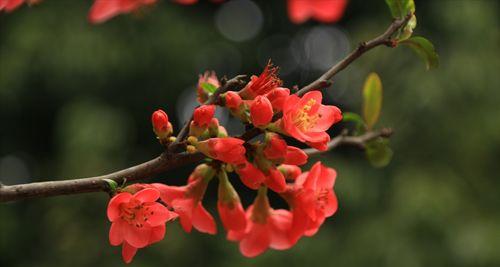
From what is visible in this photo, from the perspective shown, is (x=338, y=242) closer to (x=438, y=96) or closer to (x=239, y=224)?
(x=438, y=96)

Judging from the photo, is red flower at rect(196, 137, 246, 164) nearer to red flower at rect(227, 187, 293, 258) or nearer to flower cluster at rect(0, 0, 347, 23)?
red flower at rect(227, 187, 293, 258)

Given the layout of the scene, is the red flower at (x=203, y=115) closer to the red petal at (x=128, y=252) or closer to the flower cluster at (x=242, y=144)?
the flower cluster at (x=242, y=144)

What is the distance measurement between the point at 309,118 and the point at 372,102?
0.32 metres

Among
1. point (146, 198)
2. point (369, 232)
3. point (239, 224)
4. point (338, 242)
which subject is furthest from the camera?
point (338, 242)

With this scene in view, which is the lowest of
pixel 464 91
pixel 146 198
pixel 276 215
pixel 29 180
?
pixel 29 180

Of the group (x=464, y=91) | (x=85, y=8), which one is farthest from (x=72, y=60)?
(x=464, y=91)

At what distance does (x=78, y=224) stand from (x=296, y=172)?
11.3 ft

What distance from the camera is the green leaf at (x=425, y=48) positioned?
80 centimetres

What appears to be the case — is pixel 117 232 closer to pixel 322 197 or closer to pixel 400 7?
pixel 322 197

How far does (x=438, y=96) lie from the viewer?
3951 millimetres

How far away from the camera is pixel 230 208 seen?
80cm

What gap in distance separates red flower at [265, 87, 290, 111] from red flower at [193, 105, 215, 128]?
49 millimetres

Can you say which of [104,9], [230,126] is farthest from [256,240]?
[230,126]

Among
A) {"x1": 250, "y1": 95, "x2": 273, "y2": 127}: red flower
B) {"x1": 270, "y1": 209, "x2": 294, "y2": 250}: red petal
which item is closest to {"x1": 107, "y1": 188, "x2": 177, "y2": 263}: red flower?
{"x1": 250, "y1": 95, "x2": 273, "y2": 127}: red flower
